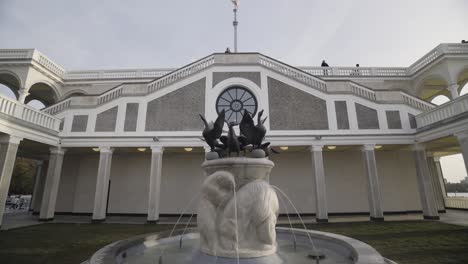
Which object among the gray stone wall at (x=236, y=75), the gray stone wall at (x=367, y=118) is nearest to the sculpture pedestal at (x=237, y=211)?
the gray stone wall at (x=236, y=75)

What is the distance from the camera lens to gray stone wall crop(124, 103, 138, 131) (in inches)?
572

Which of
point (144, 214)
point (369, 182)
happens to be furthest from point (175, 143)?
point (369, 182)

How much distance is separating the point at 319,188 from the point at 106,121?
1378 cm

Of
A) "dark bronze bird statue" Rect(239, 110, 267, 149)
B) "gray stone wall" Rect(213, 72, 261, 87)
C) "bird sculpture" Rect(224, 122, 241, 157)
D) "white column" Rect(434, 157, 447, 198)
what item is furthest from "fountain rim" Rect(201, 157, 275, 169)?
"white column" Rect(434, 157, 447, 198)

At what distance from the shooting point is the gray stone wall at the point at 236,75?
602 inches

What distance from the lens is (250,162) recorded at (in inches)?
188

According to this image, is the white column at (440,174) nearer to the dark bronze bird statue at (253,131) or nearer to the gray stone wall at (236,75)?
the gray stone wall at (236,75)

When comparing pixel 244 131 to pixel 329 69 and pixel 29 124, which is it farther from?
pixel 329 69

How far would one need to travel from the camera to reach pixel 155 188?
45.1ft

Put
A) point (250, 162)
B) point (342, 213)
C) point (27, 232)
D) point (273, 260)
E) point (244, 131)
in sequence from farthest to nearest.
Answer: point (342, 213), point (27, 232), point (244, 131), point (250, 162), point (273, 260)

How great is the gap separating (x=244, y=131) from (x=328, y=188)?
13795mm

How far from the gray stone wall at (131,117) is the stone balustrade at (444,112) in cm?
1741

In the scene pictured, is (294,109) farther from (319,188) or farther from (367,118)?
(319,188)

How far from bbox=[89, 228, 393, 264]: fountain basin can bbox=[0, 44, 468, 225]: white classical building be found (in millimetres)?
7386
